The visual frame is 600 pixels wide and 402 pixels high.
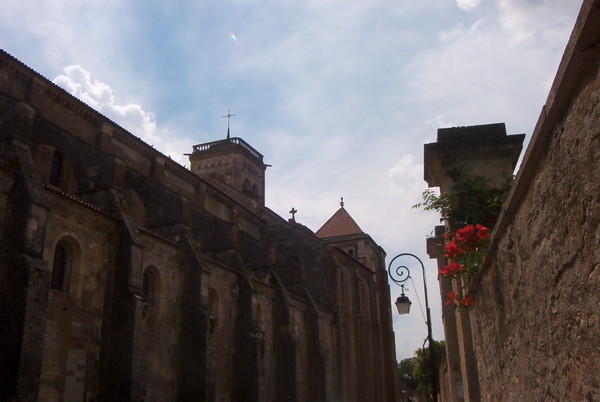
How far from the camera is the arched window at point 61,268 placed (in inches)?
674

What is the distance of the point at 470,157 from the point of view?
1073 centimetres

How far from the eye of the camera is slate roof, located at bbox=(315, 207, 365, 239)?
2156 inches

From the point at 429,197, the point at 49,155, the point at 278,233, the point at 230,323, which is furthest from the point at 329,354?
the point at 429,197

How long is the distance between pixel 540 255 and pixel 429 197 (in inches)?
234

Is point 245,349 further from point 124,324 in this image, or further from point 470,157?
point 470,157

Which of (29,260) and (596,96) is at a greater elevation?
(29,260)

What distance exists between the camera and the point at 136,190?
84.0 ft

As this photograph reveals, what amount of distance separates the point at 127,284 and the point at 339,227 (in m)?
38.7

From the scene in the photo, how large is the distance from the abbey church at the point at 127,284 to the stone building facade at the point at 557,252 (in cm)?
1247

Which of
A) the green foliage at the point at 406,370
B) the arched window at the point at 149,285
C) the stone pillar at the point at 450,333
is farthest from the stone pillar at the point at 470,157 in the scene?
the green foliage at the point at 406,370

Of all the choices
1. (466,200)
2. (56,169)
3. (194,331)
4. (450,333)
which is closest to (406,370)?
(194,331)

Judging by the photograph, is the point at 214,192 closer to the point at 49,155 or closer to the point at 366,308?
the point at 49,155

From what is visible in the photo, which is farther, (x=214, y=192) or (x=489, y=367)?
(x=214, y=192)

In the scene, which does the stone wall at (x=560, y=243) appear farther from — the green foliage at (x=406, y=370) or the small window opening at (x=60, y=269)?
the green foliage at (x=406, y=370)
